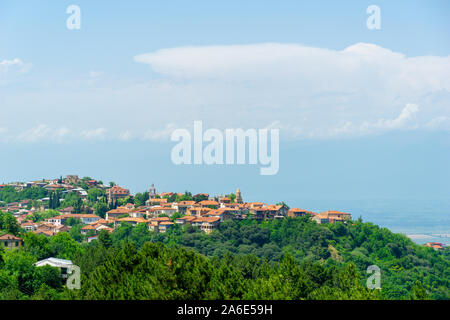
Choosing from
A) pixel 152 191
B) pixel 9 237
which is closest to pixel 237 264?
pixel 9 237

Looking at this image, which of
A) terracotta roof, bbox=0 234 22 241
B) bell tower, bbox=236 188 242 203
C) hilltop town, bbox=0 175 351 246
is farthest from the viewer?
bell tower, bbox=236 188 242 203

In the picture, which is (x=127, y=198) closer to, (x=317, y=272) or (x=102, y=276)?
(x=317, y=272)

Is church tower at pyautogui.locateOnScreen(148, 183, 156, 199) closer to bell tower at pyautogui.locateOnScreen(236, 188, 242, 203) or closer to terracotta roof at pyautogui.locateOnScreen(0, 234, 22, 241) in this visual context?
bell tower at pyautogui.locateOnScreen(236, 188, 242, 203)

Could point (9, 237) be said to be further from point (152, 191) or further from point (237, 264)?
point (152, 191)

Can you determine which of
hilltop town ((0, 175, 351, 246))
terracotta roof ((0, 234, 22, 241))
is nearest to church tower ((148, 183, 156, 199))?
hilltop town ((0, 175, 351, 246))

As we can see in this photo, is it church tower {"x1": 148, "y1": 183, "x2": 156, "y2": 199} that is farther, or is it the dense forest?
church tower {"x1": 148, "y1": 183, "x2": 156, "y2": 199}

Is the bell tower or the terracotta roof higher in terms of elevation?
the bell tower

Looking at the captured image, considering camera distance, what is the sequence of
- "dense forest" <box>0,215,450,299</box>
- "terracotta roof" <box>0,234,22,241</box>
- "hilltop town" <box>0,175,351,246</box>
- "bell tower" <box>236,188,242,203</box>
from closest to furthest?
1. "dense forest" <box>0,215,450,299</box>
2. "terracotta roof" <box>0,234,22,241</box>
3. "hilltop town" <box>0,175,351,246</box>
4. "bell tower" <box>236,188,242,203</box>
